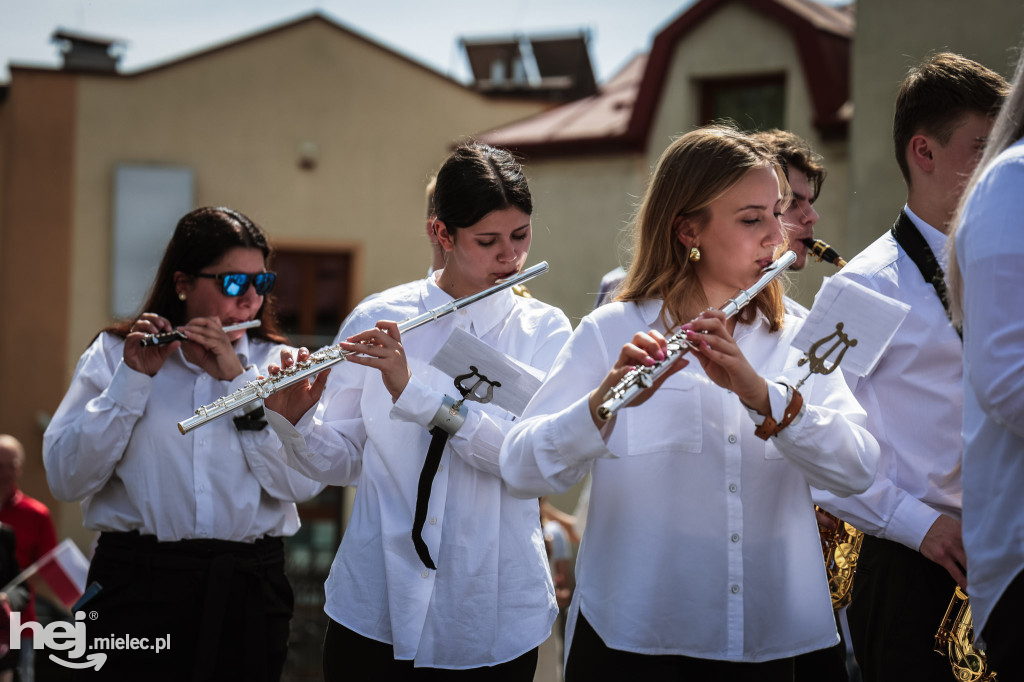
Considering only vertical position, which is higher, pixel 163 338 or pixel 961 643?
pixel 163 338

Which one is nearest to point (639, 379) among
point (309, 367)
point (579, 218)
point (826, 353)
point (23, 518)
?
point (826, 353)

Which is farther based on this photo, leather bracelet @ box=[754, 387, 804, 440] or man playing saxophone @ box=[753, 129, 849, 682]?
man playing saxophone @ box=[753, 129, 849, 682]

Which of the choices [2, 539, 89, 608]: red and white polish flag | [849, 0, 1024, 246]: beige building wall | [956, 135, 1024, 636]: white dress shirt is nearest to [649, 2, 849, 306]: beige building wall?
[849, 0, 1024, 246]: beige building wall

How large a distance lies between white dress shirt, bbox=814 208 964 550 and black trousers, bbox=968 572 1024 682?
0.77m

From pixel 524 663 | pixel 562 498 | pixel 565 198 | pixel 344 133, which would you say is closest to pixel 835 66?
pixel 565 198

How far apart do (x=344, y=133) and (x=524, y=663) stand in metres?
12.1

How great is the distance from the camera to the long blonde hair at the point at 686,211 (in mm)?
2510

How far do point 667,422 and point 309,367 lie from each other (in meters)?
1.11

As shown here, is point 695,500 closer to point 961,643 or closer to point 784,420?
point 784,420

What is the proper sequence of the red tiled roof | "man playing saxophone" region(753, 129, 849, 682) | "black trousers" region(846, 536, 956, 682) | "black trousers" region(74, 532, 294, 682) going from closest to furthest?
"black trousers" region(846, 536, 956, 682), "black trousers" region(74, 532, 294, 682), "man playing saxophone" region(753, 129, 849, 682), the red tiled roof

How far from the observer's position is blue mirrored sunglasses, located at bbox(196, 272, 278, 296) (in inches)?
144

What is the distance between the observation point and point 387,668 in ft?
9.22

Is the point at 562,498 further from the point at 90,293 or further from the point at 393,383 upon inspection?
the point at 393,383

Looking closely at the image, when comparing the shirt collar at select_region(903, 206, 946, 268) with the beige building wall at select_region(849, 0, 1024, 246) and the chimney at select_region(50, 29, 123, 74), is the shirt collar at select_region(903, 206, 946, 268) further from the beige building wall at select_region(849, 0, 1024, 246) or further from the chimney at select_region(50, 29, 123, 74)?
the chimney at select_region(50, 29, 123, 74)
